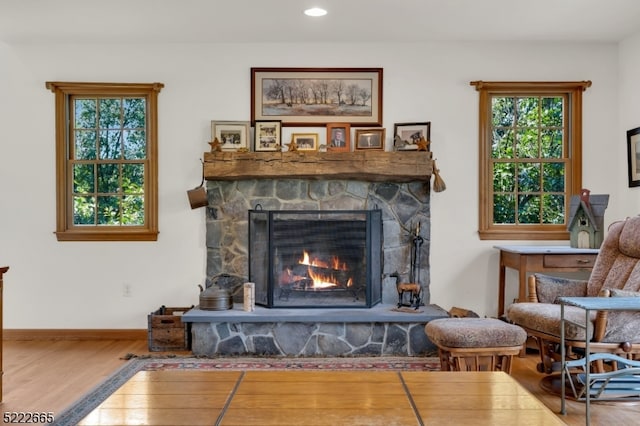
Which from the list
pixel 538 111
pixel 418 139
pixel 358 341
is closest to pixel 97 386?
pixel 358 341

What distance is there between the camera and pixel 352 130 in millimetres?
4688

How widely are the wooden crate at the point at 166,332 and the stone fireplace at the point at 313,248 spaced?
243 millimetres

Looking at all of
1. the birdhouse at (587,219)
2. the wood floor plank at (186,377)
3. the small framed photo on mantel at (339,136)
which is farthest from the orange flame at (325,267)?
the wood floor plank at (186,377)

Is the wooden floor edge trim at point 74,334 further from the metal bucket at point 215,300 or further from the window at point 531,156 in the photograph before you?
the window at point 531,156

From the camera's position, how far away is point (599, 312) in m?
3.01

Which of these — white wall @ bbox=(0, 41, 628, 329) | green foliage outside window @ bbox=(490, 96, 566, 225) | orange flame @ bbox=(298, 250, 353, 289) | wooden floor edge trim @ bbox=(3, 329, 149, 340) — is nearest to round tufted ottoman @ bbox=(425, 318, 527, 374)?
orange flame @ bbox=(298, 250, 353, 289)

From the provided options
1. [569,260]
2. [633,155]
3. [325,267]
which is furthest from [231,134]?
[633,155]

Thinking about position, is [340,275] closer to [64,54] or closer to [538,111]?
[538,111]

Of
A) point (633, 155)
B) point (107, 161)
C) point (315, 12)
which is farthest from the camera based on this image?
point (107, 161)

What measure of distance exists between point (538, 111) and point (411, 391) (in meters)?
3.70

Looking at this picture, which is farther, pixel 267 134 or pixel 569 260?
pixel 267 134

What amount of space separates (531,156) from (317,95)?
188cm

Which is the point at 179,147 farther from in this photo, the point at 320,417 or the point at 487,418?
the point at 487,418

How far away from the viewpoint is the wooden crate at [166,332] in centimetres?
432
